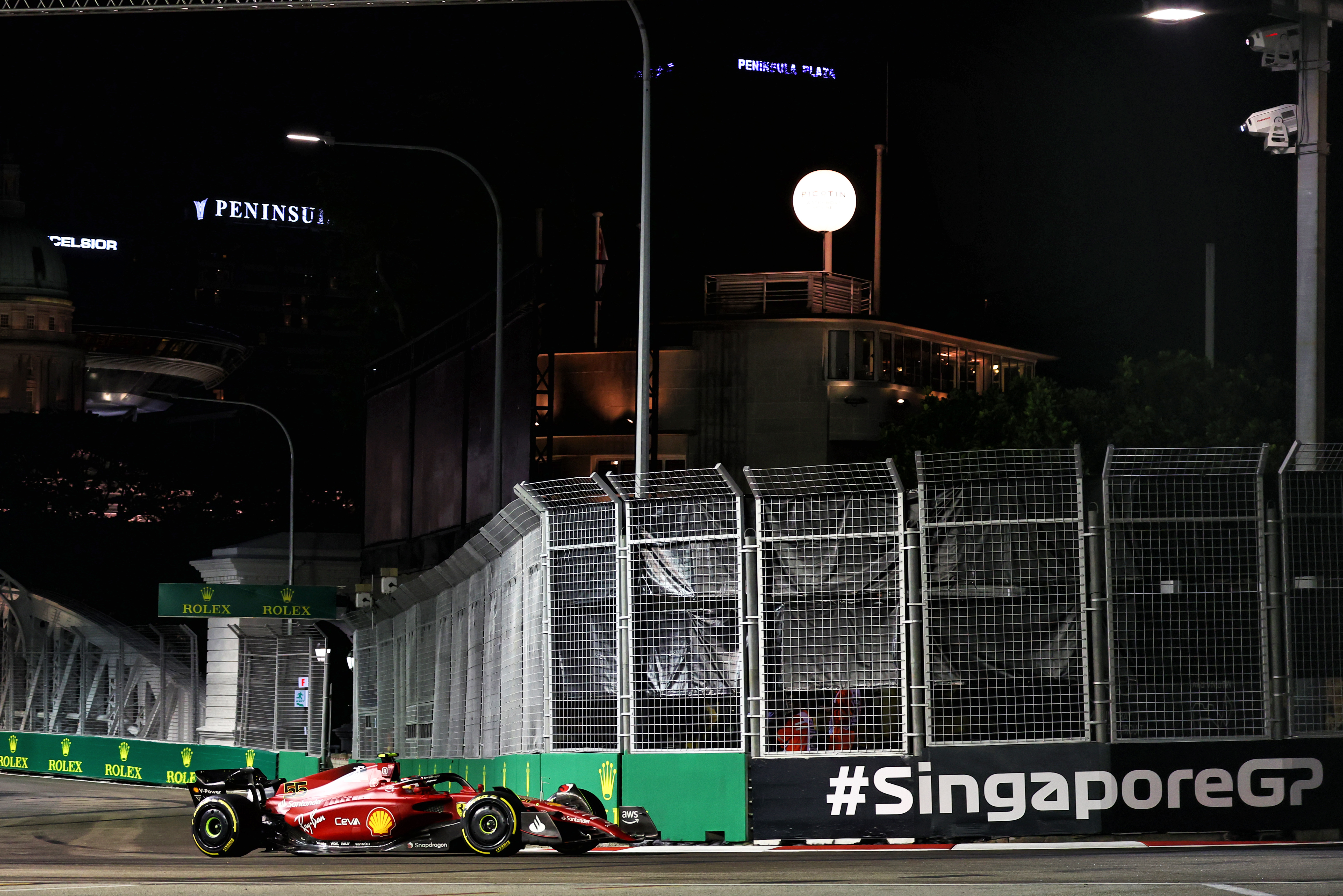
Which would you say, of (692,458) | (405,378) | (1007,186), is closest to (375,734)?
(692,458)

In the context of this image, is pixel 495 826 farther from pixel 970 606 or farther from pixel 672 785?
pixel 970 606

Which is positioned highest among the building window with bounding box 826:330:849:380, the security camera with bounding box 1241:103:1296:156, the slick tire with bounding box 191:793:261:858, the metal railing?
the metal railing

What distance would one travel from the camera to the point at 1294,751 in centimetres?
1481

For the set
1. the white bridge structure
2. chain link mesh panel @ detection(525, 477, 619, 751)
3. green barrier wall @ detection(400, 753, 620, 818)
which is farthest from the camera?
the white bridge structure

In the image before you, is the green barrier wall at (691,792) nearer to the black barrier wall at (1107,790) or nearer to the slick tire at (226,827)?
the black barrier wall at (1107,790)

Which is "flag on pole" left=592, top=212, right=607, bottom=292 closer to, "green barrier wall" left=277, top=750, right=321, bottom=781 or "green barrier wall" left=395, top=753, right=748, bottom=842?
"green barrier wall" left=277, top=750, right=321, bottom=781

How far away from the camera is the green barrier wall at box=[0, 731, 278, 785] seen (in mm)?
36812

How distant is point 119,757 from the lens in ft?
134

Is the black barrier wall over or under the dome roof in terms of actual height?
under

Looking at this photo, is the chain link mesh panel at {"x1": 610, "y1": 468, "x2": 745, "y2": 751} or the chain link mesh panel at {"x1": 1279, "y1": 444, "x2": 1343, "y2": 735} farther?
the chain link mesh panel at {"x1": 610, "y1": 468, "x2": 745, "y2": 751}

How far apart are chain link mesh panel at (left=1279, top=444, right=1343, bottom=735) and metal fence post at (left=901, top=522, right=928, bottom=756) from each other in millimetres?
3065

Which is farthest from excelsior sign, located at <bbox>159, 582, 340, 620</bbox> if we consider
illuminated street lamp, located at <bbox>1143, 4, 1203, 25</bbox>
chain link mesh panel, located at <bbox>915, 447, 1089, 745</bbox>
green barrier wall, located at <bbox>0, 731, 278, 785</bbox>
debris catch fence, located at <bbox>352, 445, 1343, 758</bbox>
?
illuminated street lamp, located at <bbox>1143, 4, 1203, 25</bbox>

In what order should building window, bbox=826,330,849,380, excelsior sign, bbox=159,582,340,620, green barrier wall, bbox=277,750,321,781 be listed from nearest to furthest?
green barrier wall, bbox=277,750,321,781
excelsior sign, bbox=159,582,340,620
building window, bbox=826,330,849,380

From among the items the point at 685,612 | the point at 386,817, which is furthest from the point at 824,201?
the point at 386,817
